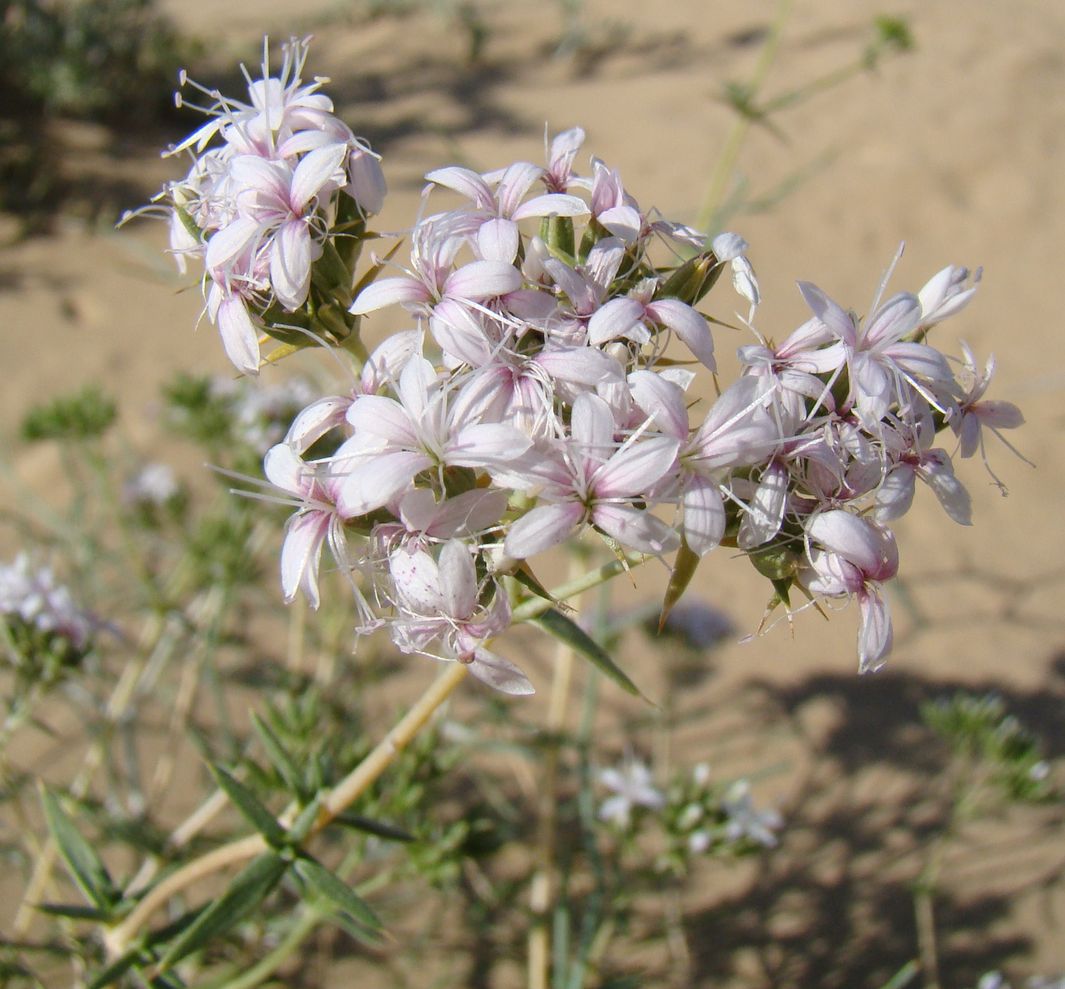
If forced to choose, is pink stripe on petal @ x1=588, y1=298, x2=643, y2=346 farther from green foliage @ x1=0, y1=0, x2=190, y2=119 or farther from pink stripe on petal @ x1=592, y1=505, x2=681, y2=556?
green foliage @ x1=0, y1=0, x2=190, y2=119

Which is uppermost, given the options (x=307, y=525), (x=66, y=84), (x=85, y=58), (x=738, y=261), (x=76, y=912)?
(x=85, y=58)

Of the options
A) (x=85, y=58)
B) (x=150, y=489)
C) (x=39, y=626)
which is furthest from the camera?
(x=85, y=58)

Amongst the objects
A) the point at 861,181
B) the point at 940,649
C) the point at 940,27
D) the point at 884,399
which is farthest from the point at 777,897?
the point at 940,27

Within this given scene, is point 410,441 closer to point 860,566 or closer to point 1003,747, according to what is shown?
point 860,566

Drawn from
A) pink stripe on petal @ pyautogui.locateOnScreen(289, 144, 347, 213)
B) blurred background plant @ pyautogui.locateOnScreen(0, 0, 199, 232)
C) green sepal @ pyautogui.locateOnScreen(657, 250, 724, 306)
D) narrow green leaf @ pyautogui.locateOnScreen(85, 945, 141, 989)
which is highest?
blurred background plant @ pyautogui.locateOnScreen(0, 0, 199, 232)

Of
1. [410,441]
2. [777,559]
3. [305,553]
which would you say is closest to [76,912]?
[305,553]

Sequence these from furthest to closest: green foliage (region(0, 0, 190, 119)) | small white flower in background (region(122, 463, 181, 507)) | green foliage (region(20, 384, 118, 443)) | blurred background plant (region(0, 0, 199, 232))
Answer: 1. green foliage (region(0, 0, 190, 119))
2. blurred background plant (region(0, 0, 199, 232))
3. small white flower in background (region(122, 463, 181, 507))
4. green foliage (region(20, 384, 118, 443))

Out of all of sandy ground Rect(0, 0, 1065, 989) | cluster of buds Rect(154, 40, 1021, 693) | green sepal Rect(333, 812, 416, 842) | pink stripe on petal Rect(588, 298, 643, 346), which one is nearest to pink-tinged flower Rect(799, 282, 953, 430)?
cluster of buds Rect(154, 40, 1021, 693)
